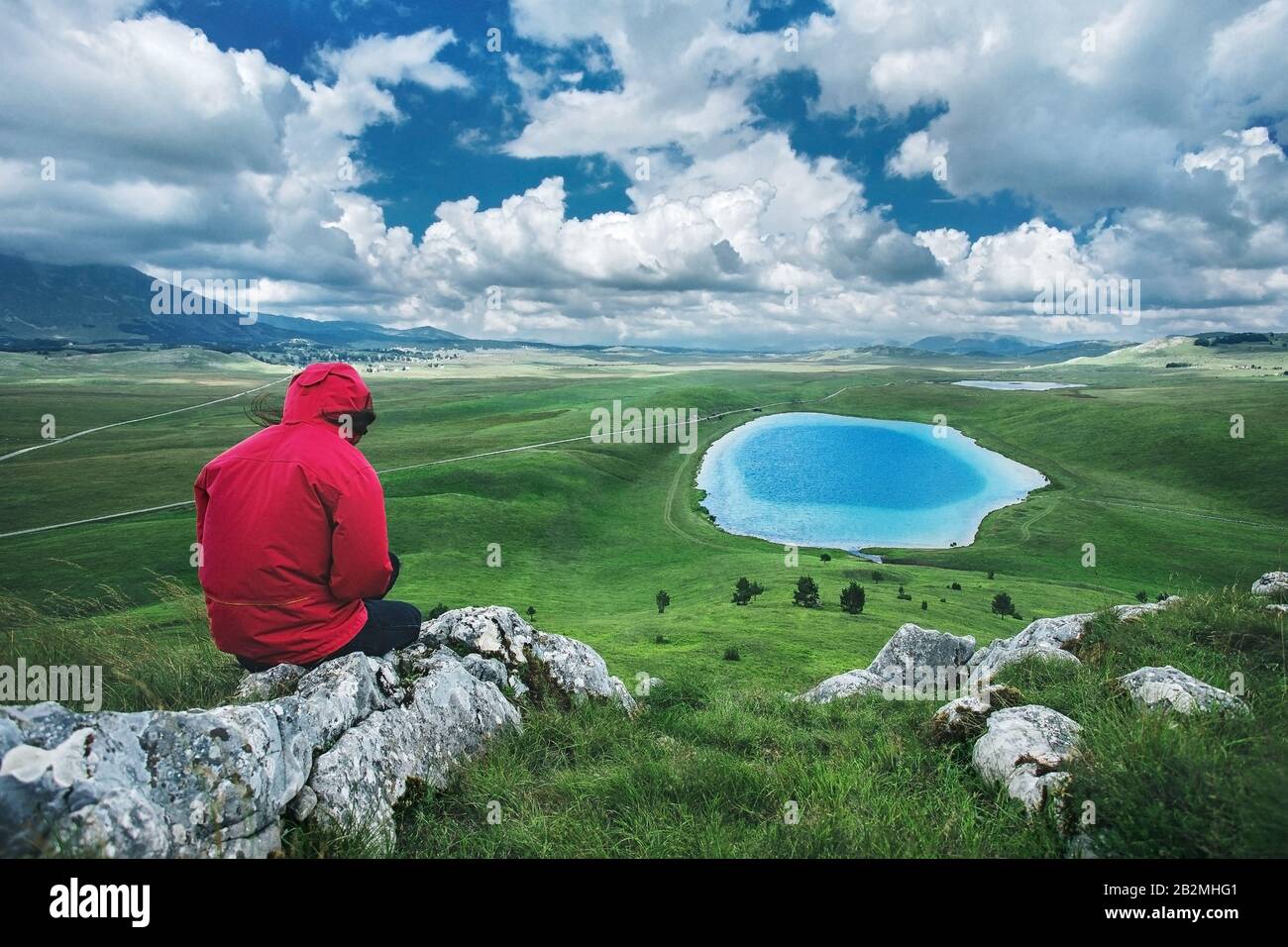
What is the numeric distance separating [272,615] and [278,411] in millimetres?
2836

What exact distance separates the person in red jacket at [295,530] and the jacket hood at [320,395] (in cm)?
1

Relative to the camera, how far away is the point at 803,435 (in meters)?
198

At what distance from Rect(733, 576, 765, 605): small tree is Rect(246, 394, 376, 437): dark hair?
46.7 m

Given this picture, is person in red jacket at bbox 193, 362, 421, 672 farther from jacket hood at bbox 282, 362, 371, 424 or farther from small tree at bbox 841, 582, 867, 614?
small tree at bbox 841, 582, 867, 614

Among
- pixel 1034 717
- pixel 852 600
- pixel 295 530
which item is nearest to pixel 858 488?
pixel 852 600

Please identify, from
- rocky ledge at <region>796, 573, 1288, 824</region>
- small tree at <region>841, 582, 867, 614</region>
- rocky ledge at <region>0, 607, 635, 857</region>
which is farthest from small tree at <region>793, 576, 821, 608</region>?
rocky ledge at <region>0, 607, 635, 857</region>

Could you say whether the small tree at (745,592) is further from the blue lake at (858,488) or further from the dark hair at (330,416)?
the dark hair at (330,416)

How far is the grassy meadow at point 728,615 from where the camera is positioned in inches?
235

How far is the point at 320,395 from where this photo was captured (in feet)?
25.3

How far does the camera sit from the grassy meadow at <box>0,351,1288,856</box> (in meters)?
5.96

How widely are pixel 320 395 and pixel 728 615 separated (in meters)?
39.2

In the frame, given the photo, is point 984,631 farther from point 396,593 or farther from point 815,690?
point 396,593

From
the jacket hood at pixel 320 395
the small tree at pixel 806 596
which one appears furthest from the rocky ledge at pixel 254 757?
the small tree at pixel 806 596
